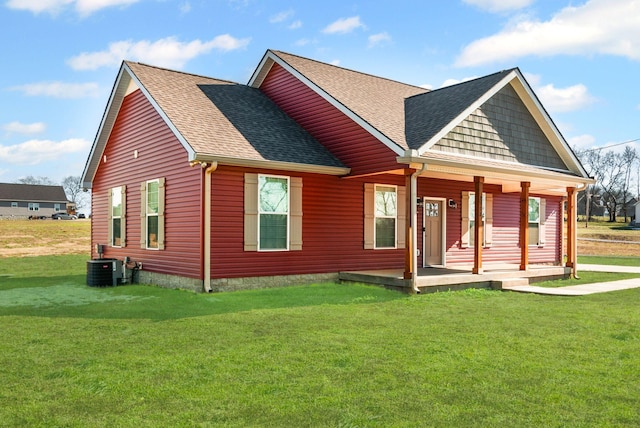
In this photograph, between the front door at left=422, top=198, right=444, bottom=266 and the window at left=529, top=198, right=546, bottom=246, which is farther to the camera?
the window at left=529, top=198, right=546, bottom=246

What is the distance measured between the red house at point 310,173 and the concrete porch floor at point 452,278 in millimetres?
85

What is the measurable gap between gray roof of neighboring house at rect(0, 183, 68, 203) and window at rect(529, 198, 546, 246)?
72626 millimetres

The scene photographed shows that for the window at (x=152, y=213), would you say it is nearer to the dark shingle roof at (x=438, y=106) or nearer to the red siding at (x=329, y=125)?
the red siding at (x=329, y=125)

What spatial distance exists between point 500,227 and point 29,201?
7358 cm

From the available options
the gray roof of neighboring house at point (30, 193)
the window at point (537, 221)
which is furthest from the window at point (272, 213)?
the gray roof of neighboring house at point (30, 193)

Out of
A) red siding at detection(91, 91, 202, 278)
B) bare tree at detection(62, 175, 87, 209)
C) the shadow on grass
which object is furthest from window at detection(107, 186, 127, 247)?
bare tree at detection(62, 175, 87, 209)

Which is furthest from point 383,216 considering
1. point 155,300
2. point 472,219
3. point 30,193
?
point 30,193

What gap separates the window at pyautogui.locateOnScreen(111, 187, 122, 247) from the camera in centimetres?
1550

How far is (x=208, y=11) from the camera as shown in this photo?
1155 cm

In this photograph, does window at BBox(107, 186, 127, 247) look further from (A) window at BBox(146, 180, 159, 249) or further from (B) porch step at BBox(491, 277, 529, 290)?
(B) porch step at BBox(491, 277, 529, 290)

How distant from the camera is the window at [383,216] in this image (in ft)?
45.4

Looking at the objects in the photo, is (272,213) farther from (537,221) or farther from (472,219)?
(537,221)

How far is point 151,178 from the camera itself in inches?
538

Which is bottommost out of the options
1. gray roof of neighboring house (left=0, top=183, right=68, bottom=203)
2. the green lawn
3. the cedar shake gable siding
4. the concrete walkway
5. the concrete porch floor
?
the concrete walkway
